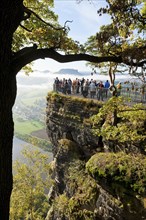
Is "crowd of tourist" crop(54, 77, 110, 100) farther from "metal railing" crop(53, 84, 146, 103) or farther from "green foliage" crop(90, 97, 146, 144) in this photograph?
"green foliage" crop(90, 97, 146, 144)

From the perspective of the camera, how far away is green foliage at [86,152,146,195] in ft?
48.5

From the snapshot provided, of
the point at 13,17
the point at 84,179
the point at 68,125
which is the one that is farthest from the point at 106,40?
the point at 68,125

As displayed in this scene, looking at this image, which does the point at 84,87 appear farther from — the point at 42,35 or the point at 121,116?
the point at 42,35

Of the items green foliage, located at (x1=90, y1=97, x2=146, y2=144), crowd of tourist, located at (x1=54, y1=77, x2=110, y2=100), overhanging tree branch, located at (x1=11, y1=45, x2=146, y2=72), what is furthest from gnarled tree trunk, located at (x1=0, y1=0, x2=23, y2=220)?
crowd of tourist, located at (x1=54, y1=77, x2=110, y2=100)

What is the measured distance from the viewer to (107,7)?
7.56 metres

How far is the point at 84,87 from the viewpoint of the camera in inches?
1108

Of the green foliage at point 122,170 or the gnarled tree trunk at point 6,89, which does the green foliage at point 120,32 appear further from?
the green foliage at point 122,170

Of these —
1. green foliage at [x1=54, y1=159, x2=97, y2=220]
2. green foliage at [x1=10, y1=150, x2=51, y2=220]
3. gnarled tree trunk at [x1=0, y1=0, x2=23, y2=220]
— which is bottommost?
green foliage at [x1=10, y1=150, x2=51, y2=220]

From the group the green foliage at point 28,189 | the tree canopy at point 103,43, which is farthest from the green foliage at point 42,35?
the green foliage at point 28,189

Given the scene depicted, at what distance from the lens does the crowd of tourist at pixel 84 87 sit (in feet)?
85.7

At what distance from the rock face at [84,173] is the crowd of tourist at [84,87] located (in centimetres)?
231

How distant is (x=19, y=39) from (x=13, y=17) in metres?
6.05

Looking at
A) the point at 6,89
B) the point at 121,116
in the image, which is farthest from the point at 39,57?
the point at 121,116

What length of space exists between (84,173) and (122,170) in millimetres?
8322
